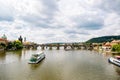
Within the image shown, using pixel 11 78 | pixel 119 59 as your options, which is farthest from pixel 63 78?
pixel 119 59

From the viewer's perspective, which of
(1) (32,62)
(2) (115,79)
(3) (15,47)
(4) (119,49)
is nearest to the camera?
(2) (115,79)

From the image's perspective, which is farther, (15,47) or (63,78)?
(15,47)

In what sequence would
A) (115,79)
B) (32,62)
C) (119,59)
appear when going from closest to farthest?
(115,79), (119,59), (32,62)

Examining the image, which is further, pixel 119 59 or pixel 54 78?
pixel 119 59

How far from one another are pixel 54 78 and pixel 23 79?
6.85m

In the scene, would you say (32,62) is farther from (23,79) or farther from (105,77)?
(105,77)

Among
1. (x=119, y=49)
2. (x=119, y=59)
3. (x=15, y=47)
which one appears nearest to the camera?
(x=119, y=59)

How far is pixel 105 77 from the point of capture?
44594 millimetres

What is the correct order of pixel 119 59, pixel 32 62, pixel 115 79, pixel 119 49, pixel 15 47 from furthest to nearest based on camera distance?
pixel 15 47 < pixel 119 49 < pixel 32 62 < pixel 119 59 < pixel 115 79

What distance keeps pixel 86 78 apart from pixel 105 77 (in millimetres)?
4500

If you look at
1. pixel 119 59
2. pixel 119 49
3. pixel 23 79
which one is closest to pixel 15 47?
pixel 119 49

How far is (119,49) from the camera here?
4525 inches

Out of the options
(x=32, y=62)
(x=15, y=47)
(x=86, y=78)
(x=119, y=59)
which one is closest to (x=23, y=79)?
(x=86, y=78)

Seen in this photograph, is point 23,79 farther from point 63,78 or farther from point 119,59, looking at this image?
point 119,59
